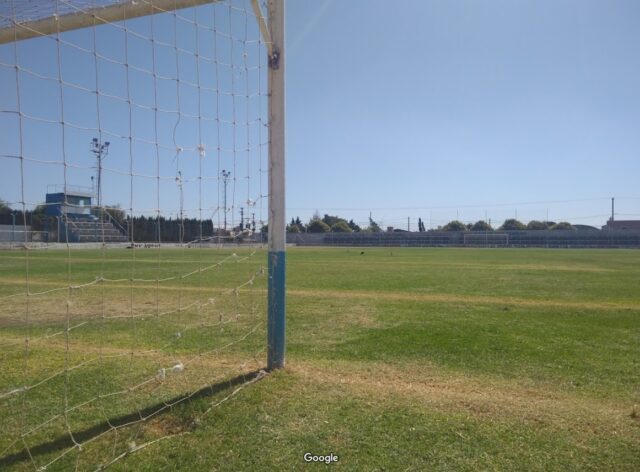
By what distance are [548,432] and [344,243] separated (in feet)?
265

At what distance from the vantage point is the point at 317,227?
97.9m

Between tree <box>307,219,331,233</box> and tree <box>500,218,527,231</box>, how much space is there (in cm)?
3418

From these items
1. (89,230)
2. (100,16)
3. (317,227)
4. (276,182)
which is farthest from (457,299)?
(317,227)

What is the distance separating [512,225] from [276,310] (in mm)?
95011

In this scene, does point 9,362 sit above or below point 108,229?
below

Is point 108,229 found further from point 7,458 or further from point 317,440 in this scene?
point 317,440

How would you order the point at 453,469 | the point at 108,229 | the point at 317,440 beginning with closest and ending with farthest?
the point at 453,469 < the point at 317,440 < the point at 108,229

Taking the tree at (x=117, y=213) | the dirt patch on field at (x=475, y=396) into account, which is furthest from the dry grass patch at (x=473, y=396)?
the tree at (x=117, y=213)

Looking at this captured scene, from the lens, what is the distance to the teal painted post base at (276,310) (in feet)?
16.1

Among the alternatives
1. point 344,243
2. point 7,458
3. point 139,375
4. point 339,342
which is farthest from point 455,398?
point 344,243

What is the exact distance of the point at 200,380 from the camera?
4.66 m

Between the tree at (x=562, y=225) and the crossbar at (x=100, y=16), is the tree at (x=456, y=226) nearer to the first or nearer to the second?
the tree at (x=562, y=225)

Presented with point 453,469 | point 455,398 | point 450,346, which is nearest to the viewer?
point 453,469

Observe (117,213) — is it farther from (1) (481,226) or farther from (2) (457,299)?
(1) (481,226)
